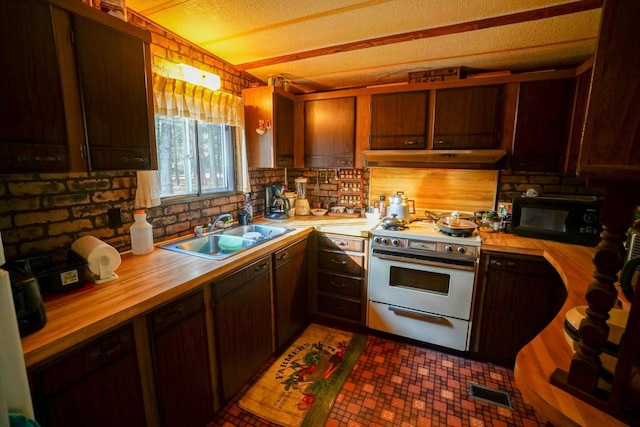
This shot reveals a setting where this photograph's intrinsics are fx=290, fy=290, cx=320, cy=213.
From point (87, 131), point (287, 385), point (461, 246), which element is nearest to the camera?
point (87, 131)

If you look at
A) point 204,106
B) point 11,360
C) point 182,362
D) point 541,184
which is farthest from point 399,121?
point 11,360

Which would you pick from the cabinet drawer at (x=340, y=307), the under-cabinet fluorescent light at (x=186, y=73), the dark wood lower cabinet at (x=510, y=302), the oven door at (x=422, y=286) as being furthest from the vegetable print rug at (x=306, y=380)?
the under-cabinet fluorescent light at (x=186, y=73)

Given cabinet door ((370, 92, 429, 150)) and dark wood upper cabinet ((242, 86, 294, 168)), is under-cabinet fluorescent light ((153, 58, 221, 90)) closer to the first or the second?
dark wood upper cabinet ((242, 86, 294, 168))

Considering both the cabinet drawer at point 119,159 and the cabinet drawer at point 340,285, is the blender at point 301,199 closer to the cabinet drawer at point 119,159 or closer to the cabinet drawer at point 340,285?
the cabinet drawer at point 340,285

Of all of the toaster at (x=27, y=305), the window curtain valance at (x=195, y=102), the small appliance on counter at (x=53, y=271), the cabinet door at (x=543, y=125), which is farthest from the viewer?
the cabinet door at (x=543, y=125)

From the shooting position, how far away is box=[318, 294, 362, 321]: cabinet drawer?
8.37 ft

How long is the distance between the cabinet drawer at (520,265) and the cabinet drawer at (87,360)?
2.19m

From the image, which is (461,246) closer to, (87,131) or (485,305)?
(485,305)

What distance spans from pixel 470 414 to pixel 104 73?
8.80 feet

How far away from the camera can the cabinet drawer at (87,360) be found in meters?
0.95

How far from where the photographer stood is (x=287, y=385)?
1958 mm

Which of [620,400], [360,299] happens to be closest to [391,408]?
[360,299]

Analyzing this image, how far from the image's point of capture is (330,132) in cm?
282

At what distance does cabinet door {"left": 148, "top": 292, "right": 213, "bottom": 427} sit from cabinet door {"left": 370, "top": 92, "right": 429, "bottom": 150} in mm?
1982
